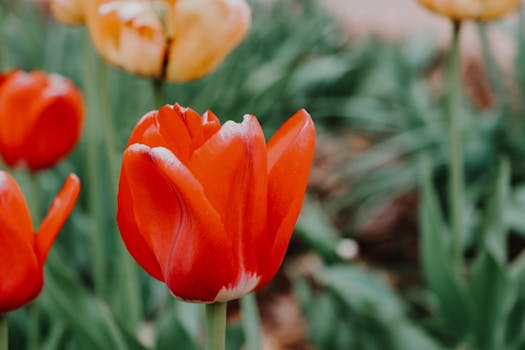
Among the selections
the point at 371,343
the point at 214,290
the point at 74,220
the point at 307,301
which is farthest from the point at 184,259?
the point at 74,220

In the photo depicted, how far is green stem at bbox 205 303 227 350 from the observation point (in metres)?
0.59

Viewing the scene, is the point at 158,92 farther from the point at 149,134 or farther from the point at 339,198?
the point at 339,198

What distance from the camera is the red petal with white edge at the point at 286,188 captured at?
567 mm

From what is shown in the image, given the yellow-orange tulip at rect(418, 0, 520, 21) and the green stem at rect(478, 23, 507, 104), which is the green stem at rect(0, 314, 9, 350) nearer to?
the yellow-orange tulip at rect(418, 0, 520, 21)

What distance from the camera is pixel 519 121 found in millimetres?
2221

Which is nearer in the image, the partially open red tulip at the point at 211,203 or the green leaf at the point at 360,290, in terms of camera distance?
the partially open red tulip at the point at 211,203

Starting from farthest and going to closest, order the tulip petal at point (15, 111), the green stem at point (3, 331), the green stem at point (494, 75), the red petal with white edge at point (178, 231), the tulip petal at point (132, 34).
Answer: the green stem at point (494, 75), the tulip petal at point (15, 111), the tulip petal at point (132, 34), the green stem at point (3, 331), the red petal with white edge at point (178, 231)

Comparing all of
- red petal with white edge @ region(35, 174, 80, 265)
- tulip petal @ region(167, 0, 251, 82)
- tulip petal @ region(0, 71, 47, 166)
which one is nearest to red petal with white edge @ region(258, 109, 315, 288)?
red petal with white edge @ region(35, 174, 80, 265)

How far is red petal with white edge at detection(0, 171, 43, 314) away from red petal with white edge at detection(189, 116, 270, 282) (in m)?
0.15

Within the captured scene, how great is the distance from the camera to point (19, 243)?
61cm

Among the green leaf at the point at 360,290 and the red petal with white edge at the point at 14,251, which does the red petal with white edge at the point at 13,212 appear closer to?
the red petal with white edge at the point at 14,251

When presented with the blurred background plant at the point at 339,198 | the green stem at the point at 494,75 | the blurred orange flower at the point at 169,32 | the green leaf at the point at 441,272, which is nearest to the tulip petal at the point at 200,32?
the blurred orange flower at the point at 169,32

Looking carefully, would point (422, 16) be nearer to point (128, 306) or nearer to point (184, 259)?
point (128, 306)

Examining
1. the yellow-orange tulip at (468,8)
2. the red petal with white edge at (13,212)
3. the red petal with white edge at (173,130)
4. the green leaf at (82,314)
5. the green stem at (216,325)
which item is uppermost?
the red petal with white edge at (173,130)
